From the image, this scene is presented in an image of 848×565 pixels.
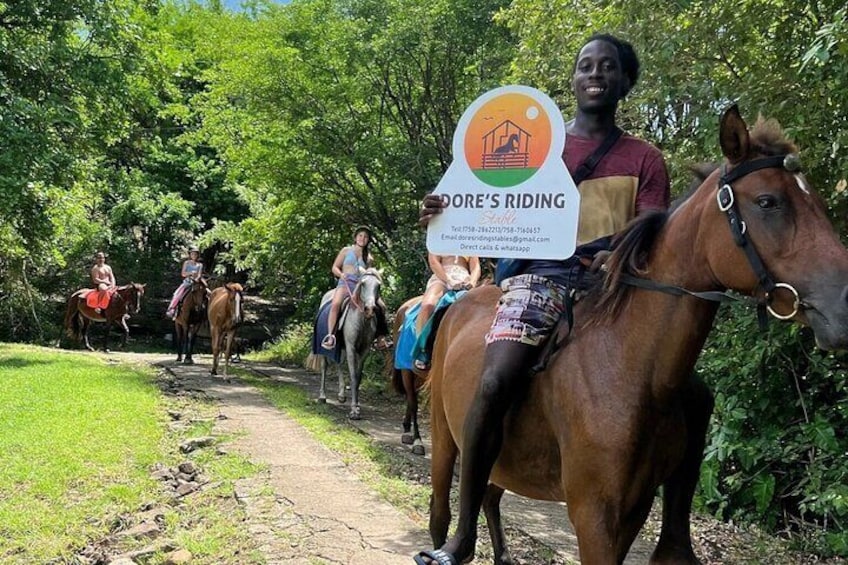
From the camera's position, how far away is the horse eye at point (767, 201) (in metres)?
2.12

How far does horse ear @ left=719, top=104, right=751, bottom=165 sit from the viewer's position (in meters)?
2.18

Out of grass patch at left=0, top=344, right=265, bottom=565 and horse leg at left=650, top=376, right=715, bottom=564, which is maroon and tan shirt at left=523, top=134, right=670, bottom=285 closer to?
horse leg at left=650, top=376, right=715, bottom=564

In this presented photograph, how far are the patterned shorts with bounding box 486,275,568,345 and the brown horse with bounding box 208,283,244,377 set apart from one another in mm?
11698

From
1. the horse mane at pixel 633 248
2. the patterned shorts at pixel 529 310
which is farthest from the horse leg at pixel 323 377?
the horse mane at pixel 633 248

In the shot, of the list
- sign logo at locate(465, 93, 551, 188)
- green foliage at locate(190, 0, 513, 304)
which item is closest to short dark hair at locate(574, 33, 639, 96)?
sign logo at locate(465, 93, 551, 188)

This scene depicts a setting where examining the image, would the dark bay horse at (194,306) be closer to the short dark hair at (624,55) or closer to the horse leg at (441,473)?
the horse leg at (441,473)

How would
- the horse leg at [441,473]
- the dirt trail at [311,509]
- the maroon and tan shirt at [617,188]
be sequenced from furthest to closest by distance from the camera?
1. the dirt trail at [311,509]
2. the horse leg at [441,473]
3. the maroon and tan shirt at [617,188]

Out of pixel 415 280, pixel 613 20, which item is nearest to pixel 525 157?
pixel 613 20

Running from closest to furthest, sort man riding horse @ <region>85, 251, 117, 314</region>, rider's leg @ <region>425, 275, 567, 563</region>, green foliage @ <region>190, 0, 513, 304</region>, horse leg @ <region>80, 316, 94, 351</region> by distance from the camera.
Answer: rider's leg @ <region>425, 275, 567, 563</region>
green foliage @ <region>190, 0, 513, 304</region>
man riding horse @ <region>85, 251, 117, 314</region>
horse leg @ <region>80, 316, 94, 351</region>

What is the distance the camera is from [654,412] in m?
2.45

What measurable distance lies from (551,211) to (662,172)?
0.50 meters

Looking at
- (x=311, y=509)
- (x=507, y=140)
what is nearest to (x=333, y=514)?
(x=311, y=509)

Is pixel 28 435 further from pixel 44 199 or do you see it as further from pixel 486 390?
pixel 44 199

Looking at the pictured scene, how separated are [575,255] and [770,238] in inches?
37.1
